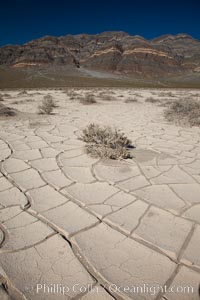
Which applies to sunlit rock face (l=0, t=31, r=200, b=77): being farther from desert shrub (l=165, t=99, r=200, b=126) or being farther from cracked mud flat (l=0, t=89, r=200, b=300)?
cracked mud flat (l=0, t=89, r=200, b=300)

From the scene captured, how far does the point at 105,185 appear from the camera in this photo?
273cm

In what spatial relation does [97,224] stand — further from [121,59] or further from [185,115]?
[121,59]

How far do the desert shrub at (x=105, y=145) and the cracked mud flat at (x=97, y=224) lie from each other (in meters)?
0.14

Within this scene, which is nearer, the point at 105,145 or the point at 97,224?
the point at 97,224

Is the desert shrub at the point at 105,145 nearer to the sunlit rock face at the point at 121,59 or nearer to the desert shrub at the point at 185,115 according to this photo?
the desert shrub at the point at 185,115

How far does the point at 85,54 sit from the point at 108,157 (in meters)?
124

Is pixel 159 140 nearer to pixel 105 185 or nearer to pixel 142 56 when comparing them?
pixel 105 185

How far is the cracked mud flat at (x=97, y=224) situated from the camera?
1.53 metres

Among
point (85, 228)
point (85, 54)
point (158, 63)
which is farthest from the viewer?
point (85, 54)

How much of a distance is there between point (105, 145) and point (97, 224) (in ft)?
6.21

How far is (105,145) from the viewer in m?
3.79

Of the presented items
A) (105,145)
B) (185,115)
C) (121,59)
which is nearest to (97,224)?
(105,145)

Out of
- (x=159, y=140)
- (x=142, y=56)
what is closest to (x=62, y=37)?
(x=142, y=56)

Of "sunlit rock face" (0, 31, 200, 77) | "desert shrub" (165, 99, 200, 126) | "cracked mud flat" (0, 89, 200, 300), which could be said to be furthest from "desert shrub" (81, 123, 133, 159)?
"sunlit rock face" (0, 31, 200, 77)
